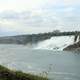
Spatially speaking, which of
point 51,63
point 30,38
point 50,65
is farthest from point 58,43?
point 50,65

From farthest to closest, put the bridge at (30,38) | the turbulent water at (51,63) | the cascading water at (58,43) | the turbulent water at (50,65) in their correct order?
the bridge at (30,38), the cascading water at (58,43), the turbulent water at (51,63), the turbulent water at (50,65)

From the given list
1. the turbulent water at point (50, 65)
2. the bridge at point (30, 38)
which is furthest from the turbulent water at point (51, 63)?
the bridge at point (30, 38)

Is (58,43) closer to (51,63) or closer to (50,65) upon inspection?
(51,63)

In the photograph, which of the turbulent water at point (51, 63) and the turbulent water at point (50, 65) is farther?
the turbulent water at point (51, 63)

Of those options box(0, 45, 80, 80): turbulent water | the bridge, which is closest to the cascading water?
the bridge

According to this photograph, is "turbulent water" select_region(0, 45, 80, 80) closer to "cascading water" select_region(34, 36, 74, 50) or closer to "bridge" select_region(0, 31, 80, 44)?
"cascading water" select_region(34, 36, 74, 50)

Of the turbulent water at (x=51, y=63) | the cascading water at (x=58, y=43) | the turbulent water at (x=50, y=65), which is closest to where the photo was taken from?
the turbulent water at (x=50, y=65)

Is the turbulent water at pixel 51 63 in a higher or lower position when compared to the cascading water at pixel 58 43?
higher

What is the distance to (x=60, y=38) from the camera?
A: 63.6m

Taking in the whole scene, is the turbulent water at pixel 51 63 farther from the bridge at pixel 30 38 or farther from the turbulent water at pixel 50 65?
the bridge at pixel 30 38

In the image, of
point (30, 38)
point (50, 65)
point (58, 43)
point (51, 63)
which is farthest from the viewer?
point (30, 38)

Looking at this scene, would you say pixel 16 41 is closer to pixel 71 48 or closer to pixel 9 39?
pixel 9 39

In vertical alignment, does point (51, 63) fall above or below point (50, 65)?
below

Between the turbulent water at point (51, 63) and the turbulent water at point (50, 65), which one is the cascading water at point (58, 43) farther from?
the turbulent water at point (50, 65)
